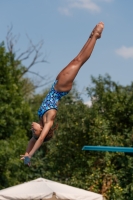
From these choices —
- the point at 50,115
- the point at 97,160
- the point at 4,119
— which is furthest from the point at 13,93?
the point at 50,115

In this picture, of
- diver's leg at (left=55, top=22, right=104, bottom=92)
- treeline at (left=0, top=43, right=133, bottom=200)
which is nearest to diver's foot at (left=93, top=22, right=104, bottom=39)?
diver's leg at (left=55, top=22, right=104, bottom=92)

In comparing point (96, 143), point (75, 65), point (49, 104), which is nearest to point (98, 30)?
point (75, 65)

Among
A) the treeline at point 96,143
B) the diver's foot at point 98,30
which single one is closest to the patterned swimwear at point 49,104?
the diver's foot at point 98,30

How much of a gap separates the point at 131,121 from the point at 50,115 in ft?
32.1

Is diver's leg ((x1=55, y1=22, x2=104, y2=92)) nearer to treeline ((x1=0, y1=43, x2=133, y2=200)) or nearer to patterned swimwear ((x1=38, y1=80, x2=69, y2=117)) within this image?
patterned swimwear ((x1=38, y1=80, x2=69, y2=117))

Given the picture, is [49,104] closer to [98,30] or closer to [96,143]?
[98,30]

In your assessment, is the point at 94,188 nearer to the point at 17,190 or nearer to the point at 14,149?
the point at 17,190

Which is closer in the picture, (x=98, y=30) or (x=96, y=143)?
(x=98, y=30)

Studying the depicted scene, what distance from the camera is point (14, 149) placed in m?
20.6

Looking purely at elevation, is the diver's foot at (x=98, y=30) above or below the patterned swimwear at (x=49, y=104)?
above

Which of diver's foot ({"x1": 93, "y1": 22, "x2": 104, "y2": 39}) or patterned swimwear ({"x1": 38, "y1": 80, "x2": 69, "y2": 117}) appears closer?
patterned swimwear ({"x1": 38, "y1": 80, "x2": 69, "y2": 117})

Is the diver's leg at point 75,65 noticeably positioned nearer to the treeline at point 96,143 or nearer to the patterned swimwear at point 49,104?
the patterned swimwear at point 49,104

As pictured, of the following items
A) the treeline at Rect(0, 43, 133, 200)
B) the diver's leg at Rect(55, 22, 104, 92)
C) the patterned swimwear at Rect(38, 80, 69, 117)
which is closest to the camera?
the patterned swimwear at Rect(38, 80, 69, 117)

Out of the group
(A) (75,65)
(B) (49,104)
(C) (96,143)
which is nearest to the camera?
(B) (49,104)
